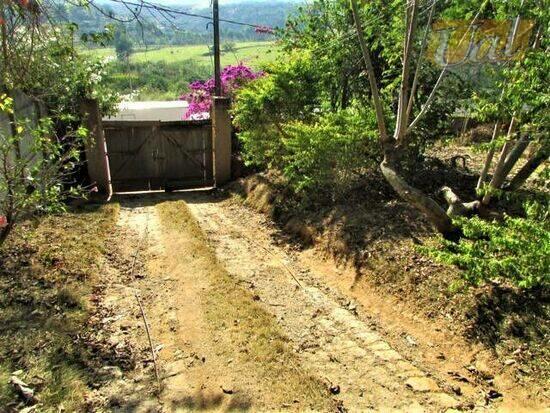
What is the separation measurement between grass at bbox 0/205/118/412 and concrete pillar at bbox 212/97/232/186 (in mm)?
4387

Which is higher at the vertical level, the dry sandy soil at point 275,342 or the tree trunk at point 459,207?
the tree trunk at point 459,207

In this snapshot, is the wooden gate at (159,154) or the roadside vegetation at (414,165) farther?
the wooden gate at (159,154)

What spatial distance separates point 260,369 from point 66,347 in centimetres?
194

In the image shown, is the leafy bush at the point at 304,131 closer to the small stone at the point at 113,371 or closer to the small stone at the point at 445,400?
the small stone at the point at 445,400

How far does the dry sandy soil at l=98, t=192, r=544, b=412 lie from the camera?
3.91 meters

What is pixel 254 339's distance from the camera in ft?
15.4

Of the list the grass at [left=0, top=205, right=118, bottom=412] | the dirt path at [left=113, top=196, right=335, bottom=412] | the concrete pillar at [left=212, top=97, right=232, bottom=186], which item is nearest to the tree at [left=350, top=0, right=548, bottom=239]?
the dirt path at [left=113, top=196, right=335, bottom=412]

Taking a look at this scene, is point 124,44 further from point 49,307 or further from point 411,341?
point 411,341

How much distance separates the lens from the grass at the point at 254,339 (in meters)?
3.91

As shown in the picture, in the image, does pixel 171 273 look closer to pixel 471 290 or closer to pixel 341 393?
pixel 341 393

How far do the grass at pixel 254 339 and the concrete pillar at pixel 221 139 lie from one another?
4925mm

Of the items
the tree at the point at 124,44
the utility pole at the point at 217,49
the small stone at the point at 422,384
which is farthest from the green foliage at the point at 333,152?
the utility pole at the point at 217,49

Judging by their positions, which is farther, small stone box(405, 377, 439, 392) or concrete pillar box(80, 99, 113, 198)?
concrete pillar box(80, 99, 113, 198)

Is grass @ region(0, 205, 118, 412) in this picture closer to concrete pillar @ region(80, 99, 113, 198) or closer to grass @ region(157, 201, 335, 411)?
grass @ region(157, 201, 335, 411)
